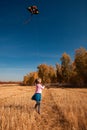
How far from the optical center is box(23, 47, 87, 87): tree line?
161 feet

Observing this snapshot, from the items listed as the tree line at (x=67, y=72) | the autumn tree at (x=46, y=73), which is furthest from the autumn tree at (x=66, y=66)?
the autumn tree at (x=46, y=73)

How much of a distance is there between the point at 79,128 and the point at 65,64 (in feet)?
194

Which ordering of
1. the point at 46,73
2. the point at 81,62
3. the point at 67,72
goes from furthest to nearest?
the point at 46,73
the point at 67,72
the point at 81,62

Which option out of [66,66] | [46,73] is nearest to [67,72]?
[66,66]

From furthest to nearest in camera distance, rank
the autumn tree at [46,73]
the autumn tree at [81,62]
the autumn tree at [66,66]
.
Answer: the autumn tree at [46,73] < the autumn tree at [66,66] < the autumn tree at [81,62]

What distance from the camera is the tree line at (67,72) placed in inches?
1932

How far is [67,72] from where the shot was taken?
64250 millimetres

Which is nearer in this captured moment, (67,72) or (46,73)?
(67,72)

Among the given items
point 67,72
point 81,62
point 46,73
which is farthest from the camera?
point 46,73

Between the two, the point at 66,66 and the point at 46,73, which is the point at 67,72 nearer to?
the point at 66,66

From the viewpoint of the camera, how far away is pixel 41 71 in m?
78.2

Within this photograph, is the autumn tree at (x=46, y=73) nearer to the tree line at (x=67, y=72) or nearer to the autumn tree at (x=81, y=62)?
the tree line at (x=67, y=72)

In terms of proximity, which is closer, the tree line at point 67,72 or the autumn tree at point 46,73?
the tree line at point 67,72

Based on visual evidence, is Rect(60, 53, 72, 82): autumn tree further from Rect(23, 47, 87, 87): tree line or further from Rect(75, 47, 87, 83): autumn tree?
Rect(75, 47, 87, 83): autumn tree
